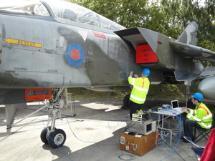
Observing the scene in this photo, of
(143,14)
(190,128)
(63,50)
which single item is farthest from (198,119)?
(143,14)

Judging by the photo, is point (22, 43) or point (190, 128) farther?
point (190, 128)

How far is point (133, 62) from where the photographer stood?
792 centimetres

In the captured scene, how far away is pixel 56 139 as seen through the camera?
6355 mm

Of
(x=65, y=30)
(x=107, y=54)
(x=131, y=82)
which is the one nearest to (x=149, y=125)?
(x=131, y=82)

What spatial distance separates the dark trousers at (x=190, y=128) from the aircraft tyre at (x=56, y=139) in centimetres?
324

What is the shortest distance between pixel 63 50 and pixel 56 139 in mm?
2258

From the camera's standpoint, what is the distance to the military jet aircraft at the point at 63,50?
4.70m

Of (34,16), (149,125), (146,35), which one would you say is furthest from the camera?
(146,35)

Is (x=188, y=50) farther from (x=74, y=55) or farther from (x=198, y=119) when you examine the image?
(x=74, y=55)

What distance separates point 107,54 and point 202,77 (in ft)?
16.3

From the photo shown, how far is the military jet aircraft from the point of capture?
15.4 feet

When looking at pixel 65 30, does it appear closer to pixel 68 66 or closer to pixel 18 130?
pixel 68 66

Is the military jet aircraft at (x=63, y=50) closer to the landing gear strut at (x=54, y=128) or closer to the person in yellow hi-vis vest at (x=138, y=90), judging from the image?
the landing gear strut at (x=54, y=128)

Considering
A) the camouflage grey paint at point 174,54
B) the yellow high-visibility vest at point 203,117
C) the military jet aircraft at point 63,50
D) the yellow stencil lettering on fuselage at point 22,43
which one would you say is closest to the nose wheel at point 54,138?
the military jet aircraft at point 63,50
